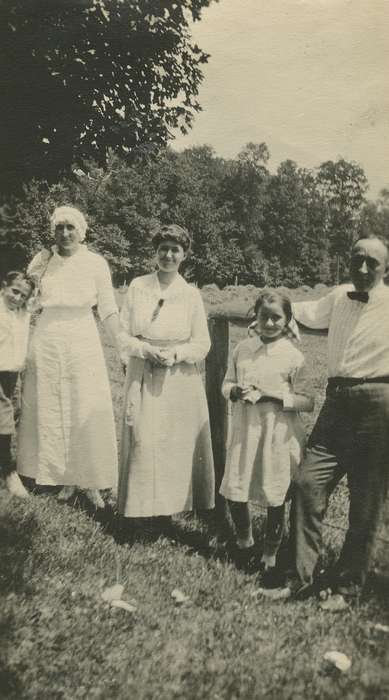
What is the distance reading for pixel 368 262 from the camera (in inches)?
130

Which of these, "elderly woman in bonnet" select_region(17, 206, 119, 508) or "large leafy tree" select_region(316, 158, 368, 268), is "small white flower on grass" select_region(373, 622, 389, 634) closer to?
"elderly woman in bonnet" select_region(17, 206, 119, 508)

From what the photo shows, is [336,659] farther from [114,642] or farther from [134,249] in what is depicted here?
[134,249]

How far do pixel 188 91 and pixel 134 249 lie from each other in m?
40.2

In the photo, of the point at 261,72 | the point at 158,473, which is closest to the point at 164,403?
the point at 158,473

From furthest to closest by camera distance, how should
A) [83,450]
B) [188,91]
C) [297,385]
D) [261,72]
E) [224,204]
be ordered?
[224,204] → [188,91] → [261,72] → [83,450] → [297,385]

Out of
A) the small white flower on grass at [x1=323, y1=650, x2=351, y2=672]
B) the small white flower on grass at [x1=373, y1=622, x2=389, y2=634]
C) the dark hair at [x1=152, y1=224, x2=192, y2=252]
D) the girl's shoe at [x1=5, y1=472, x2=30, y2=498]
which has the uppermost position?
the dark hair at [x1=152, y1=224, x2=192, y2=252]

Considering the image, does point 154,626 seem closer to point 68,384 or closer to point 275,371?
point 275,371

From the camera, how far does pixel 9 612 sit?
10.00ft

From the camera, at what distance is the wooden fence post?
450cm

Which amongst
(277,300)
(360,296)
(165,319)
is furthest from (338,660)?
(165,319)

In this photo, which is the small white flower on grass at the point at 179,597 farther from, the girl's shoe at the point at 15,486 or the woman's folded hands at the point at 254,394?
the girl's shoe at the point at 15,486

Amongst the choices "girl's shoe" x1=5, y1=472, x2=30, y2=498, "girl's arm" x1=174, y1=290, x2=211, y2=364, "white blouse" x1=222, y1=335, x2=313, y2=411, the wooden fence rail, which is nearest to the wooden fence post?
the wooden fence rail

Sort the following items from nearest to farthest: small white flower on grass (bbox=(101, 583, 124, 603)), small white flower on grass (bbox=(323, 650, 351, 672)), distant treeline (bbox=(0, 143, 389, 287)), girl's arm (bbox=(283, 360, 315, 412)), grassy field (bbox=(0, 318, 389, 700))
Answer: grassy field (bbox=(0, 318, 389, 700)) < small white flower on grass (bbox=(323, 650, 351, 672)) < small white flower on grass (bbox=(101, 583, 124, 603)) < girl's arm (bbox=(283, 360, 315, 412)) < distant treeline (bbox=(0, 143, 389, 287))

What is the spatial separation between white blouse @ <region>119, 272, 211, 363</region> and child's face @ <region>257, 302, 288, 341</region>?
0.61 m
